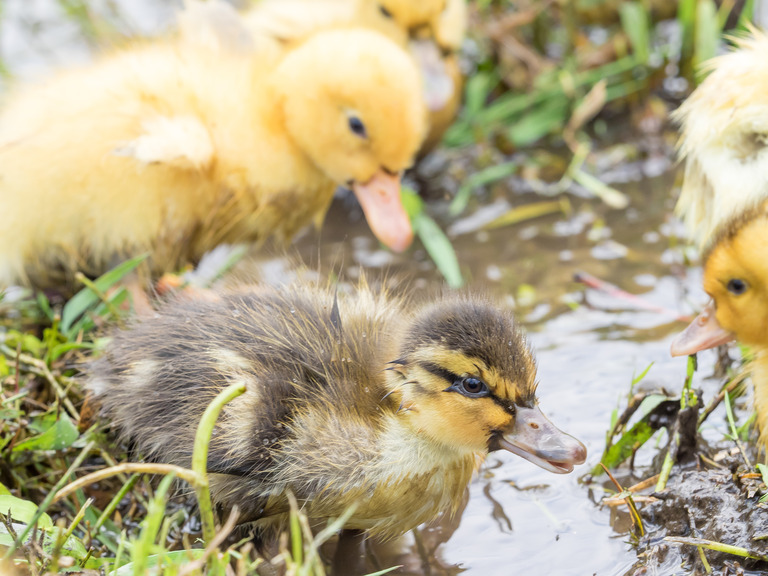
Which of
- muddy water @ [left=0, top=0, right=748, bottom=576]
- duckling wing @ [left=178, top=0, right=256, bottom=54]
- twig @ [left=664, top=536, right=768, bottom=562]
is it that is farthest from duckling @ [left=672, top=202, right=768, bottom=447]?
duckling wing @ [left=178, top=0, right=256, bottom=54]

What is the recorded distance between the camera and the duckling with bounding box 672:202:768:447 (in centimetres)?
227

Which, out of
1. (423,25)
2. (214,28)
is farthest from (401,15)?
(214,28)

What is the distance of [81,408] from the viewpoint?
254cm

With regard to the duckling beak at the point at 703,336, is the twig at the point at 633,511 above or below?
below

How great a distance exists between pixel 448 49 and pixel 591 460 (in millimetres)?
2262

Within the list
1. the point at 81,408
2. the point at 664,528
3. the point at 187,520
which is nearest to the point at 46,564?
Answer: the point at 187,520

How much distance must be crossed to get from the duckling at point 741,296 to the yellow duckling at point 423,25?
1819mm

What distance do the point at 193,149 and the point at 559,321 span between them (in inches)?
53.2

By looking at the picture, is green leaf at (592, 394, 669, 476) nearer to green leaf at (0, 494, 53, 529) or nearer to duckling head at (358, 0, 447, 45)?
green leaf at (0, 494, 53, 529)

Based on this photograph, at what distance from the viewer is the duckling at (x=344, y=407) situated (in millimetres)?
2018

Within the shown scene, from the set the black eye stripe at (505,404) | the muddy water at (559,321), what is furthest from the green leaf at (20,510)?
the black eye stripe at (505,404)

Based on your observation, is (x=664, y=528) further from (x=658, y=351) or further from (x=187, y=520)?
(x=187, y=520)

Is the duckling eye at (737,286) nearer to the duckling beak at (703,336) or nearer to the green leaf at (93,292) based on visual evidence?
the duckling beak at (703,336)

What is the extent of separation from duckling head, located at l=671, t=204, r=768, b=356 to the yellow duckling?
5.94 ft
